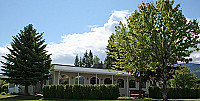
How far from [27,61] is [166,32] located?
662 inches

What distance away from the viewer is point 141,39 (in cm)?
1325

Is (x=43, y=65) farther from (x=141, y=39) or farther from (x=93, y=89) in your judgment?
(x=141, y=39)

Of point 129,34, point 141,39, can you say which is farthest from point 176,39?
point 129,34

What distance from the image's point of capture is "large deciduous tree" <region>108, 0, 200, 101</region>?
12812 millimetres

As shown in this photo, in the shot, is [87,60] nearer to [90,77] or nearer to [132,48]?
[90,77]

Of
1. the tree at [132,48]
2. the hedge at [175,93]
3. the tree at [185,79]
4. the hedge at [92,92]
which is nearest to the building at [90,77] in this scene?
the hedge at [175,93]

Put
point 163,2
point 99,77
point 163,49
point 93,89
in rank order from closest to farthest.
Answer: point 163,49
point 163,2
point 93,89
point 99,77

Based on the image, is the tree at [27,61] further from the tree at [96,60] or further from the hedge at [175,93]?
the tree at [96,60]

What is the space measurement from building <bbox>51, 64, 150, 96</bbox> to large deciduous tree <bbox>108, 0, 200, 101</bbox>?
8.80 metres

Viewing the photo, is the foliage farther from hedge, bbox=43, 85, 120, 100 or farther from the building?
hedge, bbox=43, 85, 120, 100

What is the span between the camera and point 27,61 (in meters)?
23.7

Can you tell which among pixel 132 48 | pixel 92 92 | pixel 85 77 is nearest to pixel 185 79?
pixel 85 77

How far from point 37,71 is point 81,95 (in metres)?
7.84

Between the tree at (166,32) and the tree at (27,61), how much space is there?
14.0 metres
